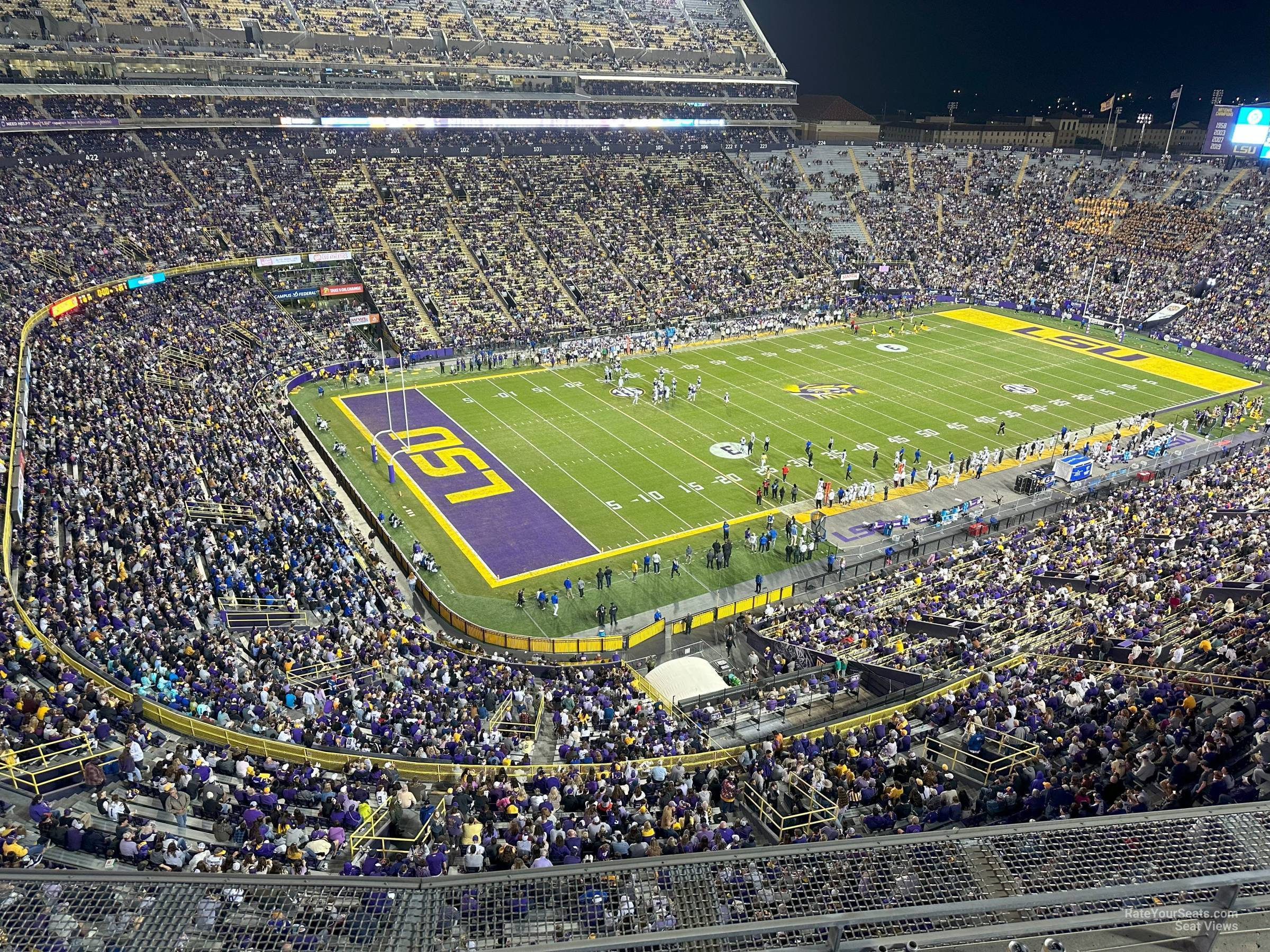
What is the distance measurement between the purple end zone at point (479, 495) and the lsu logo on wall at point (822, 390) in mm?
16397

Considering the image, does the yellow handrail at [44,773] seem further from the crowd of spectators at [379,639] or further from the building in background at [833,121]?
the building in background at [833,121]

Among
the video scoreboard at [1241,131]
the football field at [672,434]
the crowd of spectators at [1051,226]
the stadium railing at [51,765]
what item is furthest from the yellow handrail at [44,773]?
the video scoreboard at [1241,131]

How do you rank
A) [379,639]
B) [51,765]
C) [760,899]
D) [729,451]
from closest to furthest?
[760,899] < [51,765] < [379,639] < [729,451]

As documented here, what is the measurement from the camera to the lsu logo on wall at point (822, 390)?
4234 centimetres

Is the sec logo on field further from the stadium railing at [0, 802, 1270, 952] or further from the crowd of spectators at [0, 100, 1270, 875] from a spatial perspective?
the stadium railing at [0, 802, 1270, 952]

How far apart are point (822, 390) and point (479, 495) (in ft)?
64.6

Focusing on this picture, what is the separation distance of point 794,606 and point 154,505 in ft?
57.4

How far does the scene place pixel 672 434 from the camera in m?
37.4

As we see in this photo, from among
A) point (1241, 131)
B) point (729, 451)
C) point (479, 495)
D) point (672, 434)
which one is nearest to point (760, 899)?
point (479, 495)

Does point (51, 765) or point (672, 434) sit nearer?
point (51, 765)

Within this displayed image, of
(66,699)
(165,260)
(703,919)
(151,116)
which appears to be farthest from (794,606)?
(151,116)

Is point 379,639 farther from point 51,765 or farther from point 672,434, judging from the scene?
point 672,434

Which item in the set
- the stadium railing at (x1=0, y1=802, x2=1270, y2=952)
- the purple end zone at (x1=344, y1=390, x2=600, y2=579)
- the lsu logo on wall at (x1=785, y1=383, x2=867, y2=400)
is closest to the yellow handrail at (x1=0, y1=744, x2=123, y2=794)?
the stadium railing at (x1=0, y1=802, x2=1270, y2=952)

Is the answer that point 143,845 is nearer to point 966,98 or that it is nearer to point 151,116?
point 151,116
